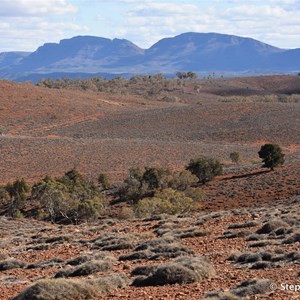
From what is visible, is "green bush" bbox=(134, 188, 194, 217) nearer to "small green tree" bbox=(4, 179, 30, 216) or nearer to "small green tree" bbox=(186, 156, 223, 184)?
"small green tree" bbox=(4, 179, 30, 216)

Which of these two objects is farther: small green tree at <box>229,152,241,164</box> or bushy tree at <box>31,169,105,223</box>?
small green tree at <box>229,152,241,164</box>

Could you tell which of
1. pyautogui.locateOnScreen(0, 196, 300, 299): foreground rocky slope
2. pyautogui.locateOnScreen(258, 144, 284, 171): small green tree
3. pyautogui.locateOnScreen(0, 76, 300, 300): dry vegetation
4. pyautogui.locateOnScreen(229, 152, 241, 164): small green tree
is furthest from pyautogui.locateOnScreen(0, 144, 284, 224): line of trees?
pyautogui.locateOnScreen(0, 196, 300, 299): foreground rocky slope

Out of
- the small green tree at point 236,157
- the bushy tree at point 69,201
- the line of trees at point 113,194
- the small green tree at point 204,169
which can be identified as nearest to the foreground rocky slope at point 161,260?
the line of trees at point 113,194

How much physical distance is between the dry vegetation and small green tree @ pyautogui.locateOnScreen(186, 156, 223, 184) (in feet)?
3.45

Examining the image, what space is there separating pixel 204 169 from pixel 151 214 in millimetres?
13302

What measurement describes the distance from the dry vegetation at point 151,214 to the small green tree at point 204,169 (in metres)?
1.05

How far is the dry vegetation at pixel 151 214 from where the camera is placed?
35.7 feet

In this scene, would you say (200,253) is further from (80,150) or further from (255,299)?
(80,150)

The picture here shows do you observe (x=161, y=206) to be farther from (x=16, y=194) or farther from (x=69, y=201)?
(x=16, y=194)

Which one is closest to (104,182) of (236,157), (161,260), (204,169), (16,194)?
(16,194)

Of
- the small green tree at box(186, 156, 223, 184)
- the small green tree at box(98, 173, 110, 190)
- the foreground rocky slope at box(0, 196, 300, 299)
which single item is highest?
the foreground rocky slope at box(0, 196, 300, 299)

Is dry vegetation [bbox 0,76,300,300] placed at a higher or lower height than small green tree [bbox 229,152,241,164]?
higher

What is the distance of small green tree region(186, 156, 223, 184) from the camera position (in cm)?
4228

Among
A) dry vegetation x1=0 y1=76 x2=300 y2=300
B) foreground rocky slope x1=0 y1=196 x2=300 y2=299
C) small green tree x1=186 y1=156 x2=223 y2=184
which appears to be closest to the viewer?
foreground rocky slope x1=0 y1=196 x2=300 y2=299
